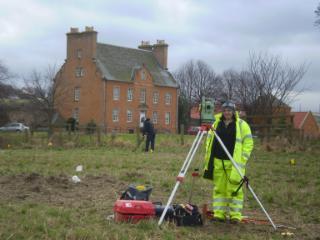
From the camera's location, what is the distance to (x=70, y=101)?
68.7 meters

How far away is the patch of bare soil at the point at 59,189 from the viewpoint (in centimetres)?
989

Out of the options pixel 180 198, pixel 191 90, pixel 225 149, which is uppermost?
pixel 191 90

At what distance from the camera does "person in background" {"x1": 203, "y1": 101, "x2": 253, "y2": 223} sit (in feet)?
27.3

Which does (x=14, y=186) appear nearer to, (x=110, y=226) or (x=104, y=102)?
(x=110, y=226)

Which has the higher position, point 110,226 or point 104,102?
point 104,102

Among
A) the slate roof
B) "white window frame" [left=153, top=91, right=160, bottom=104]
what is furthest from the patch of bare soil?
"white window frame" [left=153, top=91, right=160, bottom=104]

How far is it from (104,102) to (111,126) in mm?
3235

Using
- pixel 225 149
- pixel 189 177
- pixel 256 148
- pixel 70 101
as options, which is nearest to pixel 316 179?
pixel 189 177

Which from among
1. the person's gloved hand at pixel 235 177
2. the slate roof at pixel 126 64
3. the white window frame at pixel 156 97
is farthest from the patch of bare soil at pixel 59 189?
the white window frame at pixel 156 97

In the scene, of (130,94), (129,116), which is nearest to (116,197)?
(130,94)

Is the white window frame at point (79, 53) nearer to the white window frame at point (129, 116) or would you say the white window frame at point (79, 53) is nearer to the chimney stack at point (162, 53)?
the white window frame at point (129, 116)

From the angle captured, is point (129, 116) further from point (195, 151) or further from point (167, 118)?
point (195, 151)

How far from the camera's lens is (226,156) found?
27.5ft

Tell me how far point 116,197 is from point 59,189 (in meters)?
1.48
